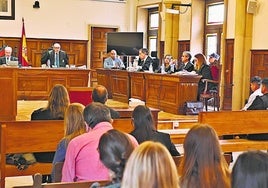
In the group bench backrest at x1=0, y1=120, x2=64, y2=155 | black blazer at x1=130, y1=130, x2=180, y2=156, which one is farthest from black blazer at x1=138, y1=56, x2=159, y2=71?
black blazer at x1=130, y1=130, x2=180, y2=156

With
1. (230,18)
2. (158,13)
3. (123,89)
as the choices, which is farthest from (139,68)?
(158,13)

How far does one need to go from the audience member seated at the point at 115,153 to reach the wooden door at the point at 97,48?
12625mm

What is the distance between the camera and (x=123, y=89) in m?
11.2

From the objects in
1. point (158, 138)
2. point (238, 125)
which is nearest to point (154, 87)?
point (238, 125)

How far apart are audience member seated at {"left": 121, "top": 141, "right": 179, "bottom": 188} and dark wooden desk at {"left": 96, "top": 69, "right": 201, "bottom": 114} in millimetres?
7176

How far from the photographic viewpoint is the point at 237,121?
5871 millimetres

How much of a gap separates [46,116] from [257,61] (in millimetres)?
6665

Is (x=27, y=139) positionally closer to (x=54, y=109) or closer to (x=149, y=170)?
(x=54, y=109)

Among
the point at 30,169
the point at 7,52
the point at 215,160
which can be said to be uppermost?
the point at 7,52

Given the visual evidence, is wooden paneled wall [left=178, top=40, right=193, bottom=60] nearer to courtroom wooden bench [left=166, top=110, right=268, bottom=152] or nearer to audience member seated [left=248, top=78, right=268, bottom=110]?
audience member seated [left=248, top=78, right=268, bottom=110]

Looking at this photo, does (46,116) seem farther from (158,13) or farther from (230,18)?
(158,13)

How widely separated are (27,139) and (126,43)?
8.87 meters

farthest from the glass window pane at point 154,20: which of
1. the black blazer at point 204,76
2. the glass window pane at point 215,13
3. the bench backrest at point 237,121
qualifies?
the bench backrest at point 237,121

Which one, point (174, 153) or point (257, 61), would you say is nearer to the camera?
point (174, 153)
